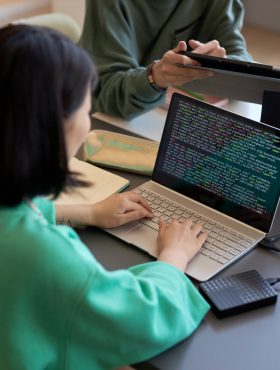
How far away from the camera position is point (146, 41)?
1590 millimetres

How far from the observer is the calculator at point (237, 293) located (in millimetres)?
805

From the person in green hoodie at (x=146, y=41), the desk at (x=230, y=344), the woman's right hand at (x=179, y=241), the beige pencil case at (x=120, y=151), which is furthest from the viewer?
the person in green hoodie at (x=146, y=41)

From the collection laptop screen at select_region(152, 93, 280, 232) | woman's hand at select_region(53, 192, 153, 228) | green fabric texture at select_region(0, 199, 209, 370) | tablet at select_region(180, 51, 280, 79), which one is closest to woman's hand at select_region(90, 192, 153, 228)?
woman's hand at select_region(53, 192, 153, 228)

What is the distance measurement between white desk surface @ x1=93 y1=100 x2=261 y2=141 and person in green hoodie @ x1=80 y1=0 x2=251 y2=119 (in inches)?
0.9

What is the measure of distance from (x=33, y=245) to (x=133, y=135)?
698mm

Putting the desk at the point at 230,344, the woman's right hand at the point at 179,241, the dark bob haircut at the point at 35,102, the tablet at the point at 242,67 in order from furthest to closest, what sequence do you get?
the tablet at the point at 242,67 < the woman's right hand at the point at 179,241 < the desk at the point at 230,344 < the dark bob haircut at the point at 35,102

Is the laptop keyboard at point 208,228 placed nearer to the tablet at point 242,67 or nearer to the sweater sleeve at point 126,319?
the sweater sleeve at point 126,319

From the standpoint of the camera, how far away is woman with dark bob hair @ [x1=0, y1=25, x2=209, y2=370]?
0.62 metres

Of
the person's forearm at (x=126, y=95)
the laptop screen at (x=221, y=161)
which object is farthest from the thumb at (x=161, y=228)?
the person's forearm at (x=126, y=95)

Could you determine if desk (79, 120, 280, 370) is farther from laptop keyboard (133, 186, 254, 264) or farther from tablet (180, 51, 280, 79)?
tablet (180, 51, 280, 79)

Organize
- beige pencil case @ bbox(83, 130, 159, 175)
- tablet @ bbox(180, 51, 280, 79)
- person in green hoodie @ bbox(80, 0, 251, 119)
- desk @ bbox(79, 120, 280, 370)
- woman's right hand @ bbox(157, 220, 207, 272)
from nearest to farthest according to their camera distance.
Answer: desk @ bbox(79, 120, 280, 370) → woman's right hand @ bbox(157, 220, 207, 272) → tablet @ bbox(180, 51, 280, 79) → beige pencil case @ bbox(83, 130, 159, 175) → person in green hoodie @ bbox(80, 0, 251, 119)

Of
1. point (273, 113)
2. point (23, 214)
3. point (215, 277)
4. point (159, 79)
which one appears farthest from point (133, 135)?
point (23, 214)

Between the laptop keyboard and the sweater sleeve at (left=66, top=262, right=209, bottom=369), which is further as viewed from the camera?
the laptop keyboard

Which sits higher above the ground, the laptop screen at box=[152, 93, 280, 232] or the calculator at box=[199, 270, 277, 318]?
the laptop screen at box=[152, 93, 280, 232]
